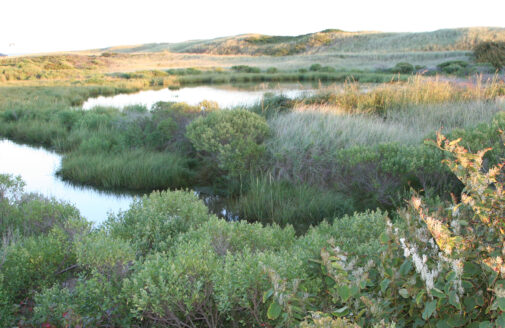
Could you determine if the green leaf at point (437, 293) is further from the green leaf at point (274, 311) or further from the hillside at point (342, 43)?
the hillside at point (342, 43)

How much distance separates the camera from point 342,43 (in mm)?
80062

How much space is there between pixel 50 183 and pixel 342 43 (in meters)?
79.2

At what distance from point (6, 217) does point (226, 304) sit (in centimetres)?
295

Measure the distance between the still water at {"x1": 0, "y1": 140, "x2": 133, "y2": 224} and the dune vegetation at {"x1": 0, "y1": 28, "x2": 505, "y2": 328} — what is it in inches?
15.4

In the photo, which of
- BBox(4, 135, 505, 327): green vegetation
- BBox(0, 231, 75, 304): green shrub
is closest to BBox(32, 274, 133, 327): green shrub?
BBox(4, 135, 505, 327): green vegetation

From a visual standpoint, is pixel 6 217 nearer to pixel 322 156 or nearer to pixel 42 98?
pixel 322 156

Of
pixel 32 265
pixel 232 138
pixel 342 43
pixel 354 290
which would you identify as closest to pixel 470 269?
pixel 354 290

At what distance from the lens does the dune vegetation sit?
2078 millimetres

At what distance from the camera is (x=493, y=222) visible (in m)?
2.11

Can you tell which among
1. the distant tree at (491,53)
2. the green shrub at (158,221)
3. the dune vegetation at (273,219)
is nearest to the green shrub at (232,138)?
the dune vegetation at (273,219)

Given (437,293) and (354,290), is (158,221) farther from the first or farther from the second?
(437,293)

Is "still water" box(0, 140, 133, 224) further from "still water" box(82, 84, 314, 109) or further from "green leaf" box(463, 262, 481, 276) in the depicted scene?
"green leaf" box(463, 262, 481, 276)

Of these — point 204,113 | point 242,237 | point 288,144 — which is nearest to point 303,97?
point 204,113

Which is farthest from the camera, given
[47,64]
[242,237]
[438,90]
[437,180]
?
[47,64]
